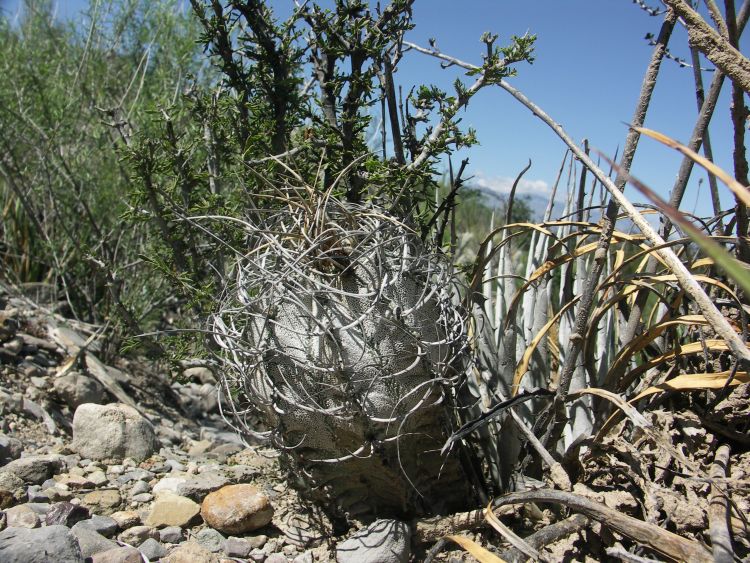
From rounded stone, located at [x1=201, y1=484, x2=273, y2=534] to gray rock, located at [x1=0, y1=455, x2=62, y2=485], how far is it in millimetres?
605

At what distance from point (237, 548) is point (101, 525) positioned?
0.42 metres

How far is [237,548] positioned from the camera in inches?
82.4

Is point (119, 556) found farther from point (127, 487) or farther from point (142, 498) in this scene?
point (127, 487)

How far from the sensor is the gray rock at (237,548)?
6.82 ft

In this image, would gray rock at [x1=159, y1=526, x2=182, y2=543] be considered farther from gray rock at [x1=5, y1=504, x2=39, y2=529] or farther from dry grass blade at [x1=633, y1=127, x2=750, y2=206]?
dry grass blade at [x1=633, y1=127, x2=750, y2=206]

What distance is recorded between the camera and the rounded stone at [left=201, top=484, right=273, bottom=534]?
2.16m

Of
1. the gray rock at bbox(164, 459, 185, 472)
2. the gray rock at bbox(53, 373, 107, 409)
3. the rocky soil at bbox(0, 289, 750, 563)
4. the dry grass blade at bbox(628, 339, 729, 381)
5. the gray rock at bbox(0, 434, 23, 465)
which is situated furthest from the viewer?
the gray rock at bbox(53, 373, 107, 409)

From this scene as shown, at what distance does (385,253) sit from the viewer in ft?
6.31

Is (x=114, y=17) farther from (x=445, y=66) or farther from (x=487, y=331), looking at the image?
(x=487, y=331)

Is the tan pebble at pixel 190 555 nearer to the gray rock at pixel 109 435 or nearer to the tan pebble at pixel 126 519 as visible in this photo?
the tan pebble at pixel 126 519

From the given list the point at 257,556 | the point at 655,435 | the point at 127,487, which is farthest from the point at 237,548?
the point at 655,435

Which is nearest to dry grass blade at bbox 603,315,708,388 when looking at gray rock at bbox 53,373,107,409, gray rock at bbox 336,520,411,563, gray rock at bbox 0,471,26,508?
gray rock at bbox 336,520,411,563

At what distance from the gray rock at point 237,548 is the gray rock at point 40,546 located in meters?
0.41

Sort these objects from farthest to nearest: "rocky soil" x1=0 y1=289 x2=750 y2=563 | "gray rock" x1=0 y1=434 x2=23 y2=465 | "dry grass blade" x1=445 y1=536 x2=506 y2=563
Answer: "gray rock" x1=0 y1=434 x2=23 y2=465, "rocky soil" x1=0 y1=289 x2=750 y2=563, "dry grass blade" x1=445 y1=536 x2=506 y2=563
